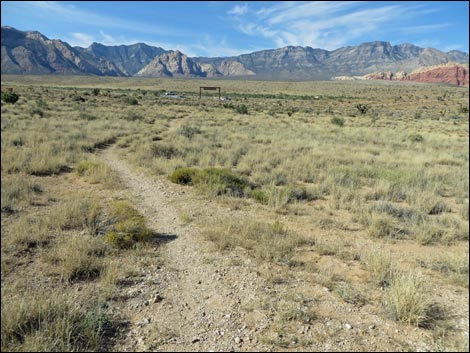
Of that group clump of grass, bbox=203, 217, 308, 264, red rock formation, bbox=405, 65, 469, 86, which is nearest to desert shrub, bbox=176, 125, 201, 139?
clump of grass, bbox=203, 217, 308, 264

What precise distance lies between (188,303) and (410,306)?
2.89m

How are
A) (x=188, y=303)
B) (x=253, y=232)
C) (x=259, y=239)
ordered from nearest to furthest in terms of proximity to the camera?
(x=188, y=303)
(x=259, y=239)
(x=253, y=232)

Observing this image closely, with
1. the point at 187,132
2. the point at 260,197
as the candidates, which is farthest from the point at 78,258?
the point at 187,132

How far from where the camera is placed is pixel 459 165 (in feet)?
47.8

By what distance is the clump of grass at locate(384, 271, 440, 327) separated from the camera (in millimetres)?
3941

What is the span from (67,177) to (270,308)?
8336mm

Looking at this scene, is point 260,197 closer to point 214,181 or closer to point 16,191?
point 214,181

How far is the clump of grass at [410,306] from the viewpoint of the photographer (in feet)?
12.9

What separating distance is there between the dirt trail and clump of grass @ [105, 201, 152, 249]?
47 centimetres

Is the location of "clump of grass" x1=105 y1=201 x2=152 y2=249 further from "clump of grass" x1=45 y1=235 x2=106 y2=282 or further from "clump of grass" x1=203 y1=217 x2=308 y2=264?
"clump of grass" x1=203 y1=217 x2=308 y2=264

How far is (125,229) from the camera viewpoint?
6.09 meters

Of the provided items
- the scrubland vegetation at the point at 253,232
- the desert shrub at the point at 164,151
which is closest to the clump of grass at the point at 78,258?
the scrubland vegetation at the point at 253,232

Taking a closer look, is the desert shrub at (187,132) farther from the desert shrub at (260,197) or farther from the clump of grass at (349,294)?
the clump of grass at (349,294)

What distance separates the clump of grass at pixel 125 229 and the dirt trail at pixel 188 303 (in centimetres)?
47
